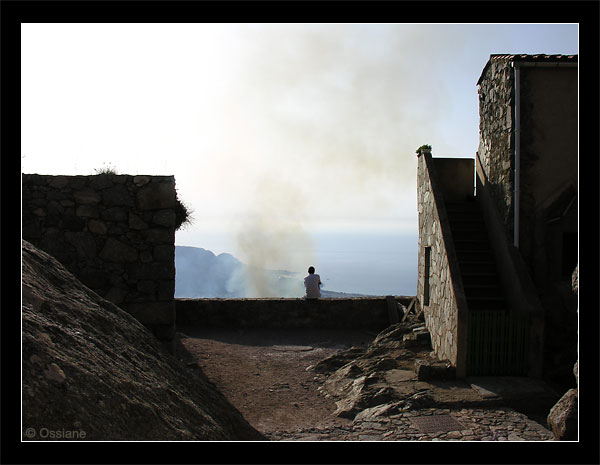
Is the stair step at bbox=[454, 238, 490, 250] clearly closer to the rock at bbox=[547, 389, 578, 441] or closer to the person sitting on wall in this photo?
the person sitting on wall

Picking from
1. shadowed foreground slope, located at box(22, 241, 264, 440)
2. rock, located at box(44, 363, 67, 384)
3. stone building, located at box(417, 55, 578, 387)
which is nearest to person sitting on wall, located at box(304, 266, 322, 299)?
stone building, located at box(417, 55, 578, 387)

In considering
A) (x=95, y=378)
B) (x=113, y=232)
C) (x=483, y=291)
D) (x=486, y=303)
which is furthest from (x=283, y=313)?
(x=95, y=378)

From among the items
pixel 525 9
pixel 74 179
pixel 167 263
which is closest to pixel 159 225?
pixel 167 263

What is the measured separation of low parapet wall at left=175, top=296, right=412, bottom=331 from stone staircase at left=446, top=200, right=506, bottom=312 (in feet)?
9.72

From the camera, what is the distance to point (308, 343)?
1172cm

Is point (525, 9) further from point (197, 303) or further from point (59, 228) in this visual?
point (197, 303)

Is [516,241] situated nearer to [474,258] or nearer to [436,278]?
[474,258]

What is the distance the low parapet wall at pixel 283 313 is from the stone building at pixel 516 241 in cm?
182

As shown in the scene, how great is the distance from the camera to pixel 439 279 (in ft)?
32.8

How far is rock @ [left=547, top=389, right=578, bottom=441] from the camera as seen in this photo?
5.10 meters

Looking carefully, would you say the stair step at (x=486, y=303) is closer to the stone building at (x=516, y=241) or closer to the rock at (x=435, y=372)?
the stone building at (x=516, y=241)

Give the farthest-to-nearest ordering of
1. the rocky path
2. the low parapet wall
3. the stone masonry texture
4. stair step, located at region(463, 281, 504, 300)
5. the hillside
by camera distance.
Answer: the hillside → the low parapet wall → stair step, located at region(463, 281, 504, 300) → the stone masonry texture → the rocky path

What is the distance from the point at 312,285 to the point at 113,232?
19.7 feet

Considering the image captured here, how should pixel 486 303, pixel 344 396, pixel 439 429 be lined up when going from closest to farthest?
pixel 439 429
pixel 344 396
pixel 486 303
